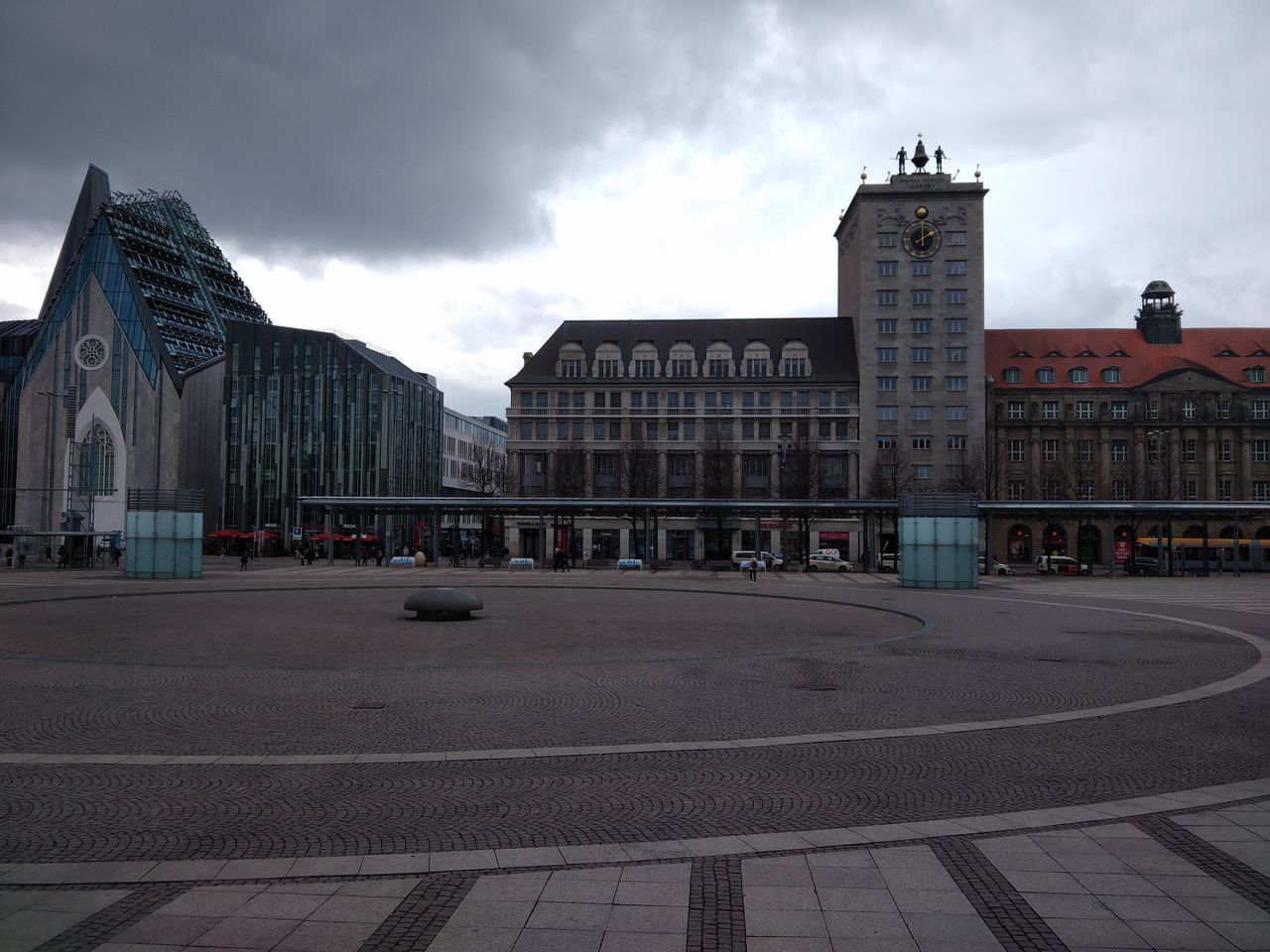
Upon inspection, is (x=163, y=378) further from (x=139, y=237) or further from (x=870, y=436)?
(x=870, y=436)

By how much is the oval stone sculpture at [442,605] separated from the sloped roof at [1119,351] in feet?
272

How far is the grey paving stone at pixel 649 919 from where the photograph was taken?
20.5 ft

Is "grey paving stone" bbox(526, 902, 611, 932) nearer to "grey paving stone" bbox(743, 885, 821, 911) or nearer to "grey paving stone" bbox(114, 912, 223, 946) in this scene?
"grey paving stone" bbox(743, 885, 821, 911)

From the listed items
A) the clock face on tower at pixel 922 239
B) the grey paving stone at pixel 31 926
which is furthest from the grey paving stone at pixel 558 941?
the clock face on tower at pixel 922 239

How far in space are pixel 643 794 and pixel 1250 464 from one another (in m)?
104

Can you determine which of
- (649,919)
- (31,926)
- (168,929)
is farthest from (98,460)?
(649,919)

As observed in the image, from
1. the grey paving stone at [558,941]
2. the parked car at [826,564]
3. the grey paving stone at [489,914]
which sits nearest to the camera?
the grey paving stone at [558,941]

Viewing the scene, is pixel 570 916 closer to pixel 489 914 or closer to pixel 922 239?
pixel 489 914

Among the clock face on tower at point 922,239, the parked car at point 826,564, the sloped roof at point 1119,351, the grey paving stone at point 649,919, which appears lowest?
the parked car at point 826,564

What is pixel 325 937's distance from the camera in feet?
20.0

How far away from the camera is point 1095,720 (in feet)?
44.2

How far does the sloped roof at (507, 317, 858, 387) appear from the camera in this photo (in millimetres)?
99375

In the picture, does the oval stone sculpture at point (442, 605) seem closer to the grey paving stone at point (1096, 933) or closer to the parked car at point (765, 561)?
the grey paving stone at point (1096, 933)

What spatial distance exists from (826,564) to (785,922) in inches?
2682
